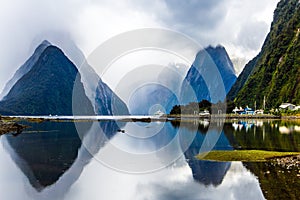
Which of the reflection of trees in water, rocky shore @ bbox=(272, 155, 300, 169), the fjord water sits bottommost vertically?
the fjord water

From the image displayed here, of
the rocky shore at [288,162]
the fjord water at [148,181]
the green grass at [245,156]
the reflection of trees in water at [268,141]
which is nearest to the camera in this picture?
the fjord water at [148,181]

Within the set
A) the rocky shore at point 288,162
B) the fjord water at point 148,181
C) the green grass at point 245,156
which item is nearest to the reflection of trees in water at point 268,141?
the green grass at point 245,156

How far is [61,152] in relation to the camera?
44.9m

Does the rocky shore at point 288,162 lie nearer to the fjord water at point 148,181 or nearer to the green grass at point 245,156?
the fjord water at point 148,181

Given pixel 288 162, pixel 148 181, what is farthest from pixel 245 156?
pixel 148 181

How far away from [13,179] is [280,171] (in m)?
23.6

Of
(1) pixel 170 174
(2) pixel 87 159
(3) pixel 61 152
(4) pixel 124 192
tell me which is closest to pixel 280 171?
(1) pixel 170 174

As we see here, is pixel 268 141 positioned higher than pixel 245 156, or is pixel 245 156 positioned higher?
pixel 268 141

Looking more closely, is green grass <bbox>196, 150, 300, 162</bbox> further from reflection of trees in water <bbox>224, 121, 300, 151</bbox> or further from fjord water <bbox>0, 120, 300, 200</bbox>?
reflection of trees in water <bbox>224, 121, 300, 151</bbox>

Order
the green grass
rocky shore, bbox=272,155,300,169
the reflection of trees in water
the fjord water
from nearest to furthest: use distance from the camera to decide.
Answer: the fjord water < rocky shore, bbox=272,155,300,169 < the green grass < the reflection of trees in water

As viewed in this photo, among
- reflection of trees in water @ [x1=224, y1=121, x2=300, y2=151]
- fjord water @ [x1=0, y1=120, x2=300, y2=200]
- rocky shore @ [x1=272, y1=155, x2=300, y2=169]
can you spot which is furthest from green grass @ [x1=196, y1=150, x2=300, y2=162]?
reflection of trees in water @ [x1=224, y1=121, x2=300, y2=151]

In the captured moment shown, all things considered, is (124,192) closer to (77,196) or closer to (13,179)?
(77,196)

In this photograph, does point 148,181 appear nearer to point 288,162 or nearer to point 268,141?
point 288,162

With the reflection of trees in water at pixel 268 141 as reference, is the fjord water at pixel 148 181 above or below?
below
